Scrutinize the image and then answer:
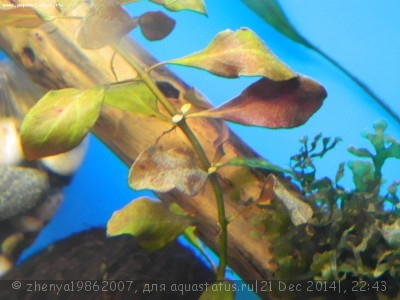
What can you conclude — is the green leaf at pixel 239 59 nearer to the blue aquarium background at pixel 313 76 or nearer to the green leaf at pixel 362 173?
the green leaf at pixel 362 173

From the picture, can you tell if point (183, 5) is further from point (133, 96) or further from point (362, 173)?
point (362, 173)

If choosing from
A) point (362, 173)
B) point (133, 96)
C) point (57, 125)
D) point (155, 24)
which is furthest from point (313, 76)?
point (57, 125)

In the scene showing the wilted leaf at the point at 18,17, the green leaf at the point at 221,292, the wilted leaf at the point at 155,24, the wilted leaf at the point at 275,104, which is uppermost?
the wilted leaf at the point at 18,17

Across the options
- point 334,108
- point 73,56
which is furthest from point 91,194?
point 334,108

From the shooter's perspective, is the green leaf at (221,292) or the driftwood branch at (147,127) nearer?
the green leaf at (221,292)

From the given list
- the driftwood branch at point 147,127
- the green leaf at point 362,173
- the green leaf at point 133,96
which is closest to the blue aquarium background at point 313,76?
the driftwood branch at point 147,127

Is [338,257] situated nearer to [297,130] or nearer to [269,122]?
[269,122]

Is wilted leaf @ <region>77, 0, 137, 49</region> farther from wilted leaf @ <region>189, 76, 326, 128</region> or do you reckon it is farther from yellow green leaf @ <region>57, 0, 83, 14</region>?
wilted leaf @ <region>189, 76, 326, 128</region>
